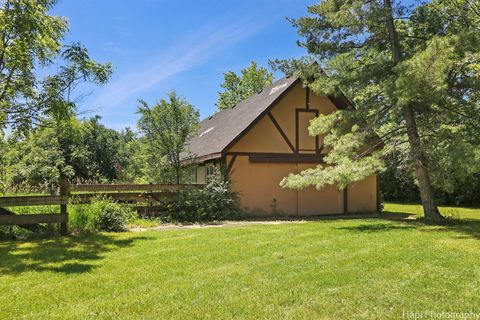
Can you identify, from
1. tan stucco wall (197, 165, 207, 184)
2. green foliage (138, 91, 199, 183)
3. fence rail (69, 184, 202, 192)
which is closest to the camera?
fence rail (69, 184, 202, 192)

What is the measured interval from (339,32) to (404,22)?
92.6 inches

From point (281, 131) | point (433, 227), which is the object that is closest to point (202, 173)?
point (281, 131)

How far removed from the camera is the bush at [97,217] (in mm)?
9688

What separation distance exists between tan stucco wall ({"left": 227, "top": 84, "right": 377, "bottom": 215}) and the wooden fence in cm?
204

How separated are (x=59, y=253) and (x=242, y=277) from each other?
372cm

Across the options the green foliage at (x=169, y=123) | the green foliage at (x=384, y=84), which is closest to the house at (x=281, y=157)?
the green foliage at (x=169, y=123)

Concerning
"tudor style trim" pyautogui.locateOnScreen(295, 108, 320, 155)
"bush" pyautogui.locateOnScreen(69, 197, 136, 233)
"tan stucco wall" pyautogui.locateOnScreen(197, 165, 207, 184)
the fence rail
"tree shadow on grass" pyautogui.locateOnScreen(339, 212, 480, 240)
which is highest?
"tudor style trim" pyautogui.locateOnScreen(295, 108, 320, 155)

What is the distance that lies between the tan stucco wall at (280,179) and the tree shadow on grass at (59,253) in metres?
6.37

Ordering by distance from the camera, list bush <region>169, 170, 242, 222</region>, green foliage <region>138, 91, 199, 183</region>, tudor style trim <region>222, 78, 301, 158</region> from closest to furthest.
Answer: bush <region>169, 170, 242, 222</region>
tudor style trim <region>222, 78, 301, 158</region>
green foliage <region>138, 91, 199, 183</region>

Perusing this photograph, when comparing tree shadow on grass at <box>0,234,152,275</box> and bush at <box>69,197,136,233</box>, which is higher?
bush at <box>69,197,136,233</box>

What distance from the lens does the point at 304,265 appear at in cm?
A: 607

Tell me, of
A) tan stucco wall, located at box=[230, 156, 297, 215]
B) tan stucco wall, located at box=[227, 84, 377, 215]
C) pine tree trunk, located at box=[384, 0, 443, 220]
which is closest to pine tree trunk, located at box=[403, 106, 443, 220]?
pine tree trunk, located at box=[384, 0, 443, 220]

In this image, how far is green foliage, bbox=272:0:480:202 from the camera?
10.3 meters

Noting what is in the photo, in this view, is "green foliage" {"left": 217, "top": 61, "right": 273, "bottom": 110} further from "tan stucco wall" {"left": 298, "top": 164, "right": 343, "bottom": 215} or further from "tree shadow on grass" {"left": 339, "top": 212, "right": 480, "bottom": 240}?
"tree shadow on grass" {"left": 339, "top": 212, "right": 480, "bottom": 240}
